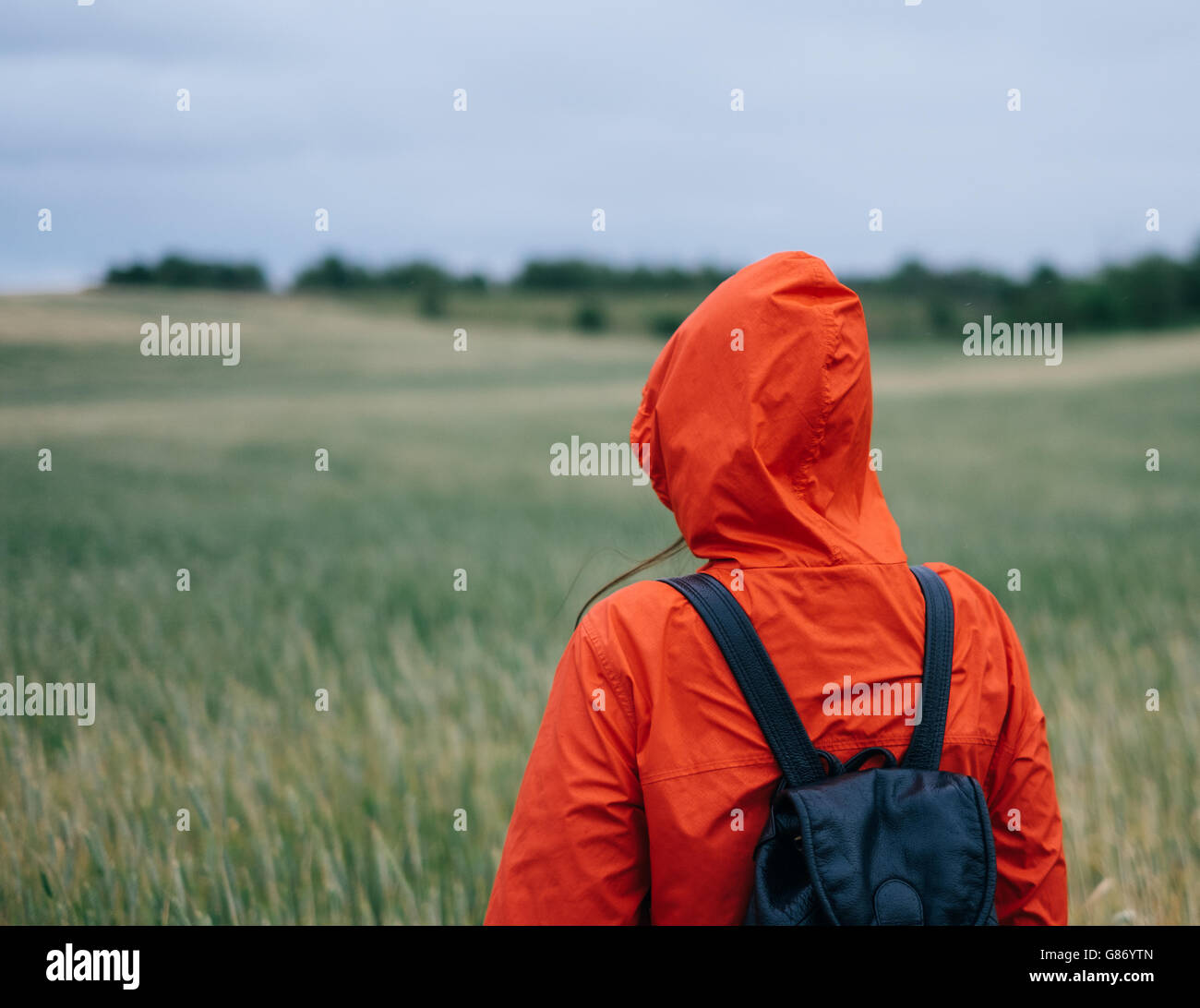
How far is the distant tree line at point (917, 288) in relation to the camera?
28.4 meters

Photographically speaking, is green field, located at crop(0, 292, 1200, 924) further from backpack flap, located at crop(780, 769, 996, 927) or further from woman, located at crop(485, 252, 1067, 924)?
backpack flap, located at crop(780, 769, 996, 927)

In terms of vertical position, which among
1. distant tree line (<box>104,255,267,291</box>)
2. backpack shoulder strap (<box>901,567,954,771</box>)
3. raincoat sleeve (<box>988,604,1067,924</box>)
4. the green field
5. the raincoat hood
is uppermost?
distant tree line (<box>104,255,267,291</box>)

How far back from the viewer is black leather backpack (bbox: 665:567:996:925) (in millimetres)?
1182

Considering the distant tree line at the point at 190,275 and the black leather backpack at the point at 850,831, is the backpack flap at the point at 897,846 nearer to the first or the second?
the black leather backpack at the point at 850,831

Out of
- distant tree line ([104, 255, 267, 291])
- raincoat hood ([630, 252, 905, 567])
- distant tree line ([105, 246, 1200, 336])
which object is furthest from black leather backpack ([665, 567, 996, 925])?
distant tree line ([105, 246, 1200, 336])

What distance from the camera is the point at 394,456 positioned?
1390 cm

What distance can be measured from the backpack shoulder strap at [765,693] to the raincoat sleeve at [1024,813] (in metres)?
0.39

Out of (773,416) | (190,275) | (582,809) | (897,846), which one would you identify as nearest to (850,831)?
(897,846)

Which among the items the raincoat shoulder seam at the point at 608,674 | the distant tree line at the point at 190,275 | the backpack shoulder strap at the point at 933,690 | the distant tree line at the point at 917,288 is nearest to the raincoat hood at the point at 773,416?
the backpack shoulder strap at the point at 933,690

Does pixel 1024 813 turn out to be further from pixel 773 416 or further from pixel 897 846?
pixel 773 416

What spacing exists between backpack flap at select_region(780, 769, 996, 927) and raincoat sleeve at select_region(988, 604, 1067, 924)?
204mm

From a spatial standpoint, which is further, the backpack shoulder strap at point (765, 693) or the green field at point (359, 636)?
the green field at point (359, 636)

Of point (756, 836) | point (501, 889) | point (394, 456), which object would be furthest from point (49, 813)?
point (394, 456)
